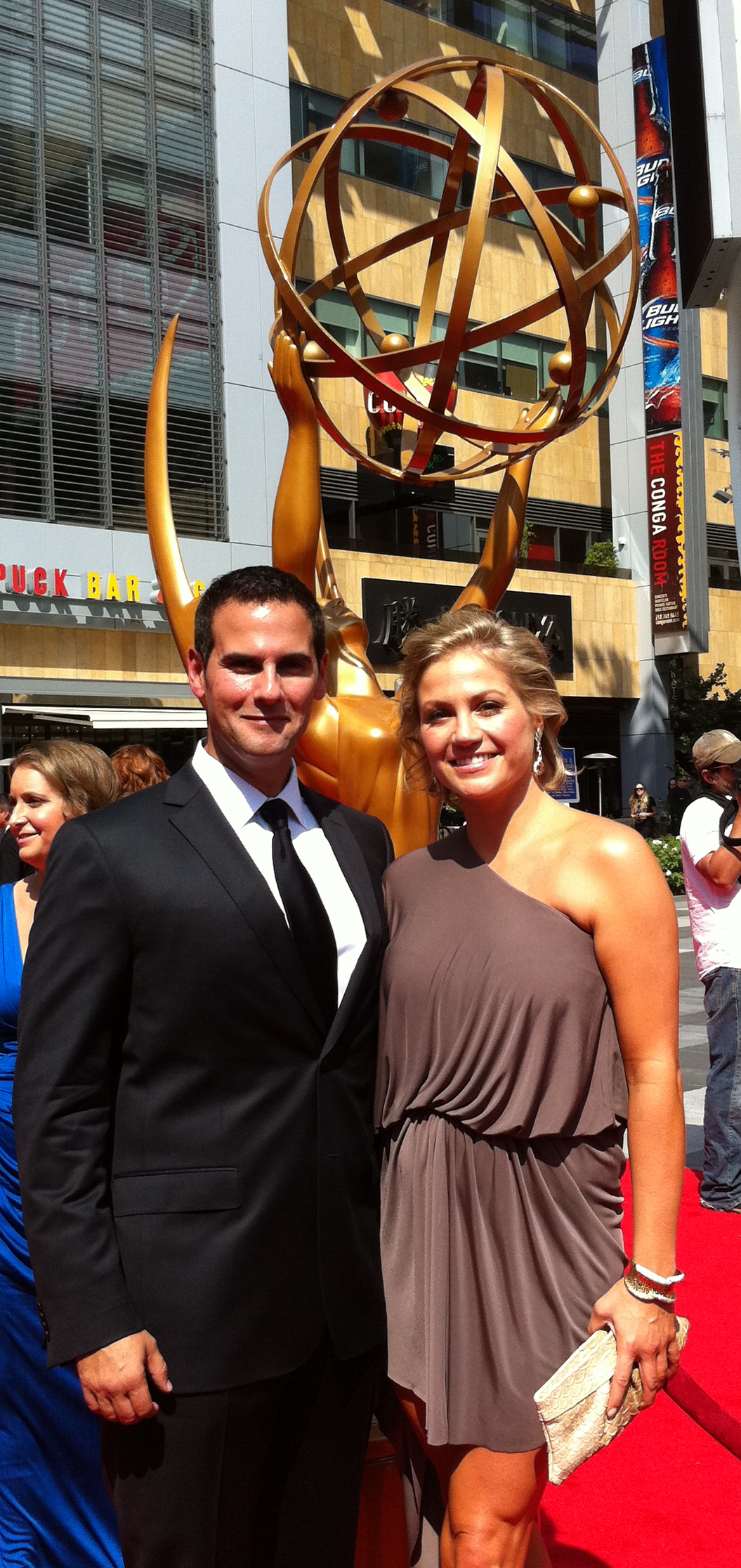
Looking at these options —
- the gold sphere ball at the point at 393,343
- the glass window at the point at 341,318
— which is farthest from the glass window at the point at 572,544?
the gold sphere ball at the point at 393,343

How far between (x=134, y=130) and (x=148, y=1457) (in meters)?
19.7

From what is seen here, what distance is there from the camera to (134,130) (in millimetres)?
18672

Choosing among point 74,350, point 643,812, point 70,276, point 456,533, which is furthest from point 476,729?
point 456,533

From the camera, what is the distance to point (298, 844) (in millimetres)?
2297

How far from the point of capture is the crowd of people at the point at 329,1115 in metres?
2.02

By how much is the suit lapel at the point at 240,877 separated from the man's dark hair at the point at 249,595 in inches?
10.1

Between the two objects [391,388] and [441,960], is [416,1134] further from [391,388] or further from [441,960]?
[391,388]

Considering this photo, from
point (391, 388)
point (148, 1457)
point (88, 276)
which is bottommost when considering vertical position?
point (148, 1457)

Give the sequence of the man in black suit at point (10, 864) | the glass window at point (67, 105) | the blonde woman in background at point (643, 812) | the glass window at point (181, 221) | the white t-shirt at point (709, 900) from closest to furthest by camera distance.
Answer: the man in black suit at point (10, 864) < the white t-shirt at point (709, 900) < the glass window at point (67, 105) < the glass window at point (181, 221) < the blonde woman in background at point (643, 812)

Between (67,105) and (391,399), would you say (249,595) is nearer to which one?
(391,399)

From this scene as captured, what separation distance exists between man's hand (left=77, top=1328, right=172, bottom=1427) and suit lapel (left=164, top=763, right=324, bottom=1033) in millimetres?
546

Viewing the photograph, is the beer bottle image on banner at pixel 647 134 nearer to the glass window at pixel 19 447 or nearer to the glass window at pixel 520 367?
the glass window at pixel 520 367

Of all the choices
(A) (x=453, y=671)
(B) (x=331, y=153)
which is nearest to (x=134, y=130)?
(B) (x=331, y=153)

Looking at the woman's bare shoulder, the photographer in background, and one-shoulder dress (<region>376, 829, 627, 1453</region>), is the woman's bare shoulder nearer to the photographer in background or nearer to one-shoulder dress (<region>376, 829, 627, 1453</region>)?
one-shoulder dress (<region>376, 829, 627, 1453</region>)
